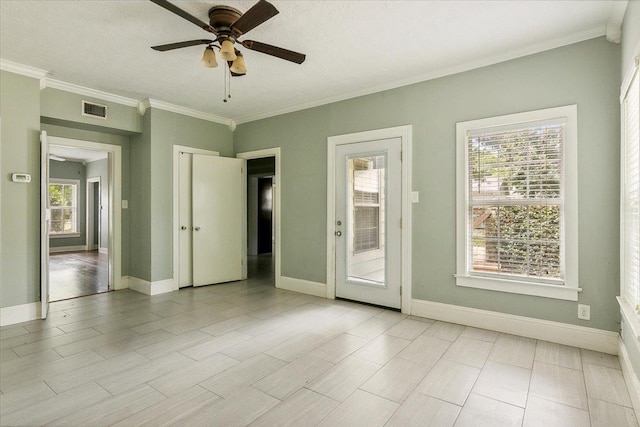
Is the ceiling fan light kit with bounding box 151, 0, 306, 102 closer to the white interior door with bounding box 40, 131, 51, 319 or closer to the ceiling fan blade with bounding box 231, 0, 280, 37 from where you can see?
the ceiling fan blade with bounding box 231, 0, 280, 37

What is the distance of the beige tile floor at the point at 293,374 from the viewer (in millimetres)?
1983

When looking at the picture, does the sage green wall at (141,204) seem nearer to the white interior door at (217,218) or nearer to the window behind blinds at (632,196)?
the white interior door at (217,218)

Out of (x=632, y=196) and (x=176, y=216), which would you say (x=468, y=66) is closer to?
(x=632, y=196)

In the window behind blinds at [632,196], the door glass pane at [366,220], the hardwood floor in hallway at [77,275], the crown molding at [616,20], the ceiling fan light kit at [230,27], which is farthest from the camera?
the hardwood floor in hallway at [77,275]

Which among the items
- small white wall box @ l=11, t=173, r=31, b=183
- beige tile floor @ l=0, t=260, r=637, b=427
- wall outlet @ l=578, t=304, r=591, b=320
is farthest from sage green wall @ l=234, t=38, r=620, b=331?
small white wall box @ l=11, t=173, r=31, b=183

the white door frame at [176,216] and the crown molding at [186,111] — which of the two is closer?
the crown molding at [186,111]

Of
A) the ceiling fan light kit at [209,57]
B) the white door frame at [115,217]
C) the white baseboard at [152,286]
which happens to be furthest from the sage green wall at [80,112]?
the ceiling fan light kit at [209,57]

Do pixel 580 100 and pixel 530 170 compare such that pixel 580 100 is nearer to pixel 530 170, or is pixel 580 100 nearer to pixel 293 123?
pixel 530 170

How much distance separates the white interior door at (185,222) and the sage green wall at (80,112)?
0.77 meters

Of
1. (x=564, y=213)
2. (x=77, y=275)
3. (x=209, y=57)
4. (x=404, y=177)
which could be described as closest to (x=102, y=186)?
(x=77, y=275)

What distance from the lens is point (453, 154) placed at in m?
3.56

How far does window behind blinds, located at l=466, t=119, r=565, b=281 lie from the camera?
303 centimetres

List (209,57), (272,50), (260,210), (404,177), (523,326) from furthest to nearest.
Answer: (260,210)
(404,177)
(523,326)
(272,50)
(209,57)

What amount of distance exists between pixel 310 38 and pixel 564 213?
2.67 m
